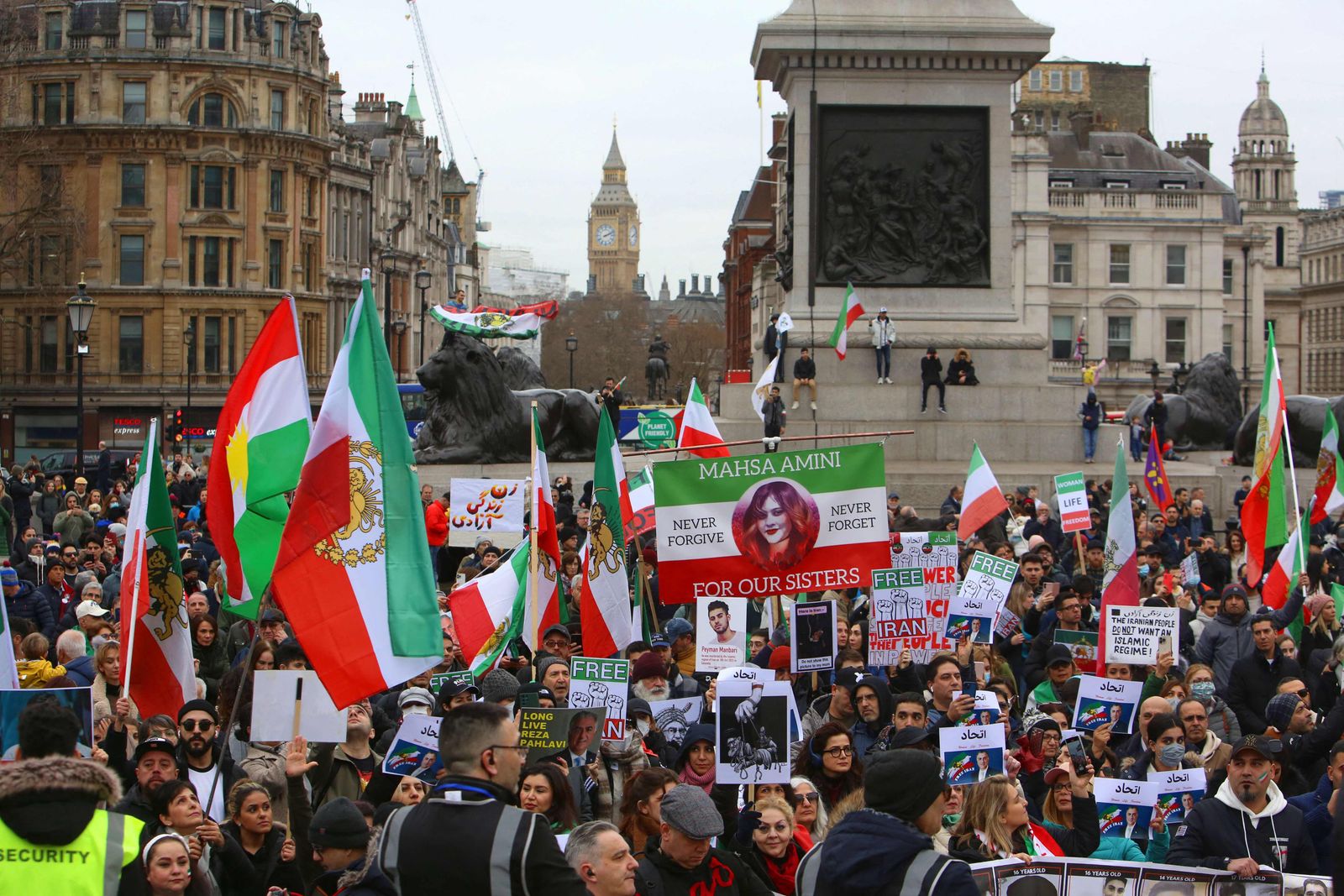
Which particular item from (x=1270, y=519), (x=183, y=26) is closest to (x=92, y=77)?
(x=183, y=26)

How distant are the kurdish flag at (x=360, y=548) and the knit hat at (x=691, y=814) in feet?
6.03

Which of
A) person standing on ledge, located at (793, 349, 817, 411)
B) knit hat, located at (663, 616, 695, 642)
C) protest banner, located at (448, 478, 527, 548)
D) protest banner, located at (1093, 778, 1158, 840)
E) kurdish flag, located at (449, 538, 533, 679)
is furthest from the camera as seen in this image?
person standing on ledge, located at (793, 349, 817, 411)

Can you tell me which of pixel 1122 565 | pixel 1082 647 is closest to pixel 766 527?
pixel 1082 647

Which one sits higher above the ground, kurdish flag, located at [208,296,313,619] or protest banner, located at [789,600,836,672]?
kurdish flag, located at [208,296,313,619]

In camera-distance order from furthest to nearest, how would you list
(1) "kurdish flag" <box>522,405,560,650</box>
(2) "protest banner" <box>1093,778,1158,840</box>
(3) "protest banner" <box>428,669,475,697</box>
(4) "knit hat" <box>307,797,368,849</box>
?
(1) "kurdish flag" <box>522,405,560,650</box> < (3) "protest banner" <box>428,669,475,697</box> < (2) "protest banner" <box>1093,778,1158,840</box> < (4) "knit hat" <box>307,797,368,849</box>

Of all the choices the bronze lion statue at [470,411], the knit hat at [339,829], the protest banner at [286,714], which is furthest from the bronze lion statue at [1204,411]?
Result: the knit hat at [339,829]

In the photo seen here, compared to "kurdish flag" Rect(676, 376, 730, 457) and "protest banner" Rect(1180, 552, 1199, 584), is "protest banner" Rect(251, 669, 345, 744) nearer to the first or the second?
"protest banner" Rect(1180, 552, 1199, 584)

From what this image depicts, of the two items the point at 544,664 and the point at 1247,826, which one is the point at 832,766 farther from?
the point at 544,664

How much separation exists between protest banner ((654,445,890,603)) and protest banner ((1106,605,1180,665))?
1490 millimetres

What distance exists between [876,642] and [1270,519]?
5.21m

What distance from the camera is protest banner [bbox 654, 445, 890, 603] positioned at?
11266mm

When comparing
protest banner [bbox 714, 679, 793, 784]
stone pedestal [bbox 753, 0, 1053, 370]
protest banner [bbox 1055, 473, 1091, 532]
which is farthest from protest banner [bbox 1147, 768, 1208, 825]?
Answer: stone pedestal [bbox 753, 0, 1053, 370]

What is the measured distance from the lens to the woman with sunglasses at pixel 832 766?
7586 millimetres

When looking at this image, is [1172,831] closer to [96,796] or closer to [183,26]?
[96,796]
